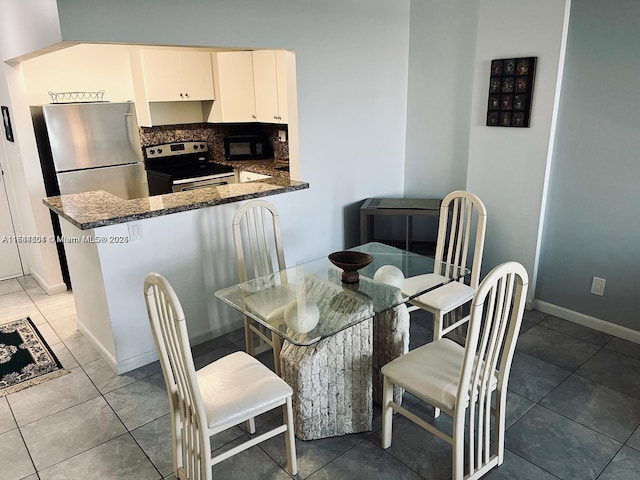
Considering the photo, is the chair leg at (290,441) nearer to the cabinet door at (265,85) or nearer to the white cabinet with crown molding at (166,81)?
the cabinet door at (265,85)

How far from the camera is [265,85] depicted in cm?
432

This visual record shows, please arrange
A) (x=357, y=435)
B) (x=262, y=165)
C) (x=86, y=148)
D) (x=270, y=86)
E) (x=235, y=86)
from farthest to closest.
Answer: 1. (x=262, y=165)
2. (x=235, y=86)
3. (x=270, y=86)
4. (x=86, y=148)
5. (x=357, y=435)

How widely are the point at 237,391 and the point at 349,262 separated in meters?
0.84

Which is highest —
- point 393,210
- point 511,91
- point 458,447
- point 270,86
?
point 270,86

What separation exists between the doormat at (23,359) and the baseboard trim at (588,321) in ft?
10.9

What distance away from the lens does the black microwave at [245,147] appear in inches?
195

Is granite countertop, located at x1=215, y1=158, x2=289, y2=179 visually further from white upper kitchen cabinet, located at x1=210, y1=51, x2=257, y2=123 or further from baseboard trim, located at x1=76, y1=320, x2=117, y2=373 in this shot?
baseboard trim, located at x1=76, y1=320, x2=117, y2=373

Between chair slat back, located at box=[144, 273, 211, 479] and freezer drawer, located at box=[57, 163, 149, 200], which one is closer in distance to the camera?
chair slat back, located at box=[144, 273, 211, 479]

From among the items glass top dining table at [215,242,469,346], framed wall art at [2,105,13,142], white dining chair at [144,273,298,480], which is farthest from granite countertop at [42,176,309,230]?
framed wall art at [2,105,13,142]

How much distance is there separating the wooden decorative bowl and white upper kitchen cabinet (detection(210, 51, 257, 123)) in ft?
8.43

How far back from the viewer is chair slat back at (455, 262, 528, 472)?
5.59ft

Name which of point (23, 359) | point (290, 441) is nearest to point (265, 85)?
point (23, 359)

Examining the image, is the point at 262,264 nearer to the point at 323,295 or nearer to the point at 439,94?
the point at 323,295

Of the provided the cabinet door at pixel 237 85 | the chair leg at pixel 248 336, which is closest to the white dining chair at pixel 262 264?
the chair leg at pixel 248 336
